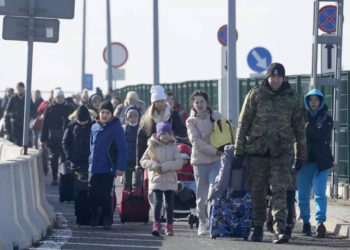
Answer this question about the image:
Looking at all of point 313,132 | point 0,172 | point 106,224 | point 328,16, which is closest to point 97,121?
point 106,224

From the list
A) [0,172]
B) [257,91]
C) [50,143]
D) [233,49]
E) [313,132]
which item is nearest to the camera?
[0,172]

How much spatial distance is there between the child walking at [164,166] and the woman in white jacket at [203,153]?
269 mm

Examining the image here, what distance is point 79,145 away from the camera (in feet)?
69.6

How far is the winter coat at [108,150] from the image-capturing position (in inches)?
730

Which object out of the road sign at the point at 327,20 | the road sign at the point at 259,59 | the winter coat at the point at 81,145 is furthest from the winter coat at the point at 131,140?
the road sign at the point at 259,59

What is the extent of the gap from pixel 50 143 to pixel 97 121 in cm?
819

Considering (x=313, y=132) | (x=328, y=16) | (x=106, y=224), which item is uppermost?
(x=328, y=16)

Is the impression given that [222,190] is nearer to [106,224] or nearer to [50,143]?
[106,224]

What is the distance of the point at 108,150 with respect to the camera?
18578 millimetres

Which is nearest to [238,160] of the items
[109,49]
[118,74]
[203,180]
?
[203,180]

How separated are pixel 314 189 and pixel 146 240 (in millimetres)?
2450

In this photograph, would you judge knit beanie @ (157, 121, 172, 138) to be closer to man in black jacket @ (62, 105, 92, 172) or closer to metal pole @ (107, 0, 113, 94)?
man in black jacket @ (62, 105, 92, 172)

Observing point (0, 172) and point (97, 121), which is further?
point (97, 121)

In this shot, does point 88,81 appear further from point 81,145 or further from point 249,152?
point 249,152
